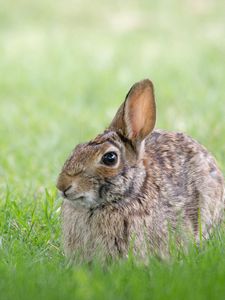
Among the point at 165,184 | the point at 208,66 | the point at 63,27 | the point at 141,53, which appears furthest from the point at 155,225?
the point at 63,27

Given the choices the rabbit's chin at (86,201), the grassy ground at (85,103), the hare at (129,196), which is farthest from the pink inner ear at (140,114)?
the grassy ground at (85,103)

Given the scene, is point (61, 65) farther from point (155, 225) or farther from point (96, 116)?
point (155, 225)

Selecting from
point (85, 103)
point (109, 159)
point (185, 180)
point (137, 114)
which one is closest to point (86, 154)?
point (109, 159)

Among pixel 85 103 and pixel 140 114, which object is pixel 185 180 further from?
pixel 85 103

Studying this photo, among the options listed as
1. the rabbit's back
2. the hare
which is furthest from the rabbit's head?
the rabbit's back

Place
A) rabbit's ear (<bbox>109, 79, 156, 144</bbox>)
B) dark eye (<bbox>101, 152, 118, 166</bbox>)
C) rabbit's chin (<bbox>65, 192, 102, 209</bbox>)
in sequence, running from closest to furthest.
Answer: rabbit's chin (<bbox>65, 192, 102, 209</bbox>), dark eye (<bbox>101, 152, 118, 166</bbox>), rabbit's ear (<bbox>109, 79, 156, 144</bbox>)

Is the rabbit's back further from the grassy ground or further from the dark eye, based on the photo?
the dark eye

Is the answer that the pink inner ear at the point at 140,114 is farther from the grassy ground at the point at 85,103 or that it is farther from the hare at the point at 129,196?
the grassy ground at the point at 85,103

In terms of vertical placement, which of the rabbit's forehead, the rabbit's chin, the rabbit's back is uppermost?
the rabbit's back
